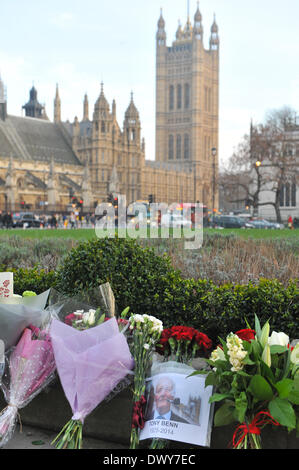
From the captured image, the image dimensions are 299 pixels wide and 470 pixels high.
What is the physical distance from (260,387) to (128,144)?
311 ft

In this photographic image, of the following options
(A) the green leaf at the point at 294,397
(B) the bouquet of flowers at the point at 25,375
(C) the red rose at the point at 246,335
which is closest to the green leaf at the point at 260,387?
(A) the green leaf at the point at 294,397

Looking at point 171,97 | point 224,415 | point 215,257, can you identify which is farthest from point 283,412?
point 171,97

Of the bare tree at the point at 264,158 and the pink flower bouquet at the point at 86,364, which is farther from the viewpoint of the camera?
the bare tree at the point at 264,158

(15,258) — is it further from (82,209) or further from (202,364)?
(82,209)

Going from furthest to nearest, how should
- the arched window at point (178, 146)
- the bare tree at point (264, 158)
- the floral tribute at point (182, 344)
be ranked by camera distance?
the arched window at point (178, 146) → the bare tree at point (264, 158) → the floral tribute at point (182, 344)

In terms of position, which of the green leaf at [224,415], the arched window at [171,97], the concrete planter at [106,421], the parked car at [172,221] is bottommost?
the concrete planter at [106,421]

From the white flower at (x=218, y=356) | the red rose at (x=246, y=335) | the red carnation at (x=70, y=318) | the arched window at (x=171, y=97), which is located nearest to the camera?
the white flower at (x=218, y=356)

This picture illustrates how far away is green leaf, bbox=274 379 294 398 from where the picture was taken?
11.9 ft

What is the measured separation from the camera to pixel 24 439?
4.55 m

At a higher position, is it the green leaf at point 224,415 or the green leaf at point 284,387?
the green leaf at point 284,387

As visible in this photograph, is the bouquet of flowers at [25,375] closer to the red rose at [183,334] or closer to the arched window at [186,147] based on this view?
the red rose at [183,334]

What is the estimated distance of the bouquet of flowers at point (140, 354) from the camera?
4152 mm

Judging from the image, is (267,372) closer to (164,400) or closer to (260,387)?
(260,387)

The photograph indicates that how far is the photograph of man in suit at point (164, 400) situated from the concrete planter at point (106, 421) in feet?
0.76
